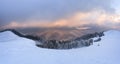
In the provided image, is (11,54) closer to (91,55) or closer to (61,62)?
(61,62)

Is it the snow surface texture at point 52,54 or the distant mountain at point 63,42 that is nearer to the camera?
the snow surface texture at point 52,54

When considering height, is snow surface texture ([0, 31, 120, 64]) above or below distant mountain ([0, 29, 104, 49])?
below

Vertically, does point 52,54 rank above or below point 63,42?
below

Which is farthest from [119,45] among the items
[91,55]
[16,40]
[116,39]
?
[16,40]

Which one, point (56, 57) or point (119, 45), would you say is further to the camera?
point (119, 45)

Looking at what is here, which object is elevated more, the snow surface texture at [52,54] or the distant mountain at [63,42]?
the distant mountain at [63,42]

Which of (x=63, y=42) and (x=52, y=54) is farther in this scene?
(x=63, y=42)

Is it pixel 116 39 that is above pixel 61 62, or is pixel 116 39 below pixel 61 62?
above

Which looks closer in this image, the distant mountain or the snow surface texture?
the snow surface texture
